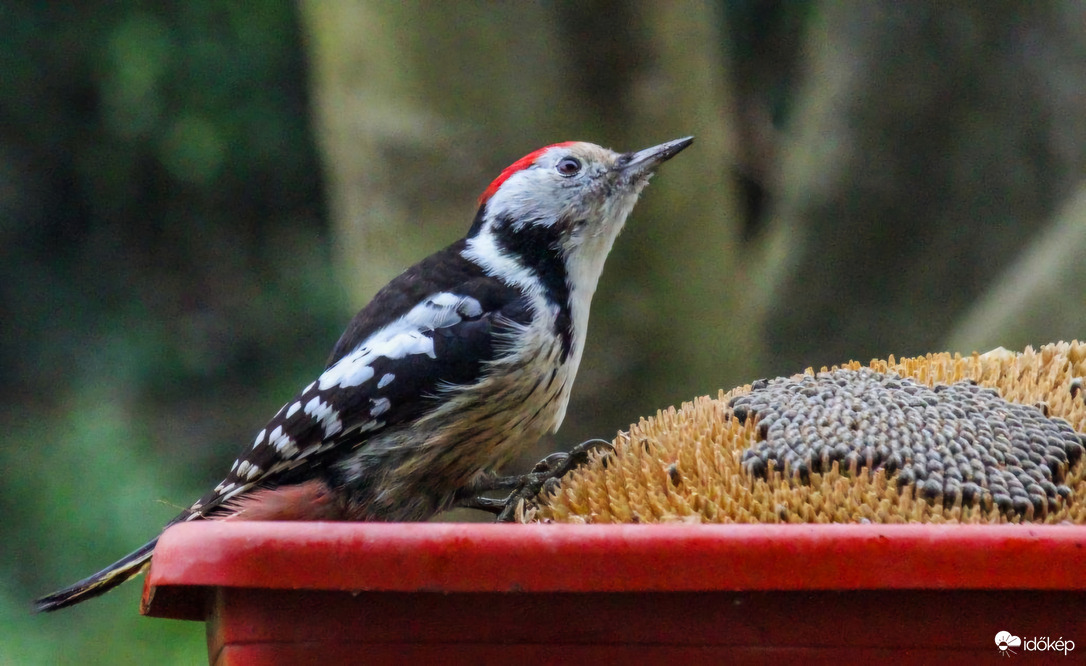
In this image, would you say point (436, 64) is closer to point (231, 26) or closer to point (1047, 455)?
point (231, 26)

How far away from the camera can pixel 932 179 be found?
393 cm

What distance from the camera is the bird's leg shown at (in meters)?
1.71

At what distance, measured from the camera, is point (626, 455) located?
60.2 inches

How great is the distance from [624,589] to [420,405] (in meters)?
0.76

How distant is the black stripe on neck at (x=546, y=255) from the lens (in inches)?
78.6

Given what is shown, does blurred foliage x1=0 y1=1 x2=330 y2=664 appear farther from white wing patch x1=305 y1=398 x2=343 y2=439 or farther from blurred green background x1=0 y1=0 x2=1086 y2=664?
white wing patch x1=305 y1=398 x2=343 y2=439

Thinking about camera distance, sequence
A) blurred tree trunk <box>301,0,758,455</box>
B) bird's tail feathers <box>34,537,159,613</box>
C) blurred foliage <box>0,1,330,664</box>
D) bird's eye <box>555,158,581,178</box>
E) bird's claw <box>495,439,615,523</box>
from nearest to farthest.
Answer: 1. bird's tail feathers <box>34,537,159,613</box>
2. bird's claw <box>495,439,615,523</box>
3. bird's eye <box>555,158,581,178</box>
4. blurred tree trunk <box>301,0,758,455</box>
5. blurred foliage <box>0,1,330,664</box>

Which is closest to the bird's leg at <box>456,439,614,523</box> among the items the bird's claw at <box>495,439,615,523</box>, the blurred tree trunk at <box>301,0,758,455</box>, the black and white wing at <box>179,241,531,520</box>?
the bird's claw at <box>495,439,615,523</box>

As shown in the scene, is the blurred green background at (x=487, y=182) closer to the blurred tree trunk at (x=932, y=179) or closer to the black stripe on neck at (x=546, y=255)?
the blurred tree trunk at (x=932, y=179)

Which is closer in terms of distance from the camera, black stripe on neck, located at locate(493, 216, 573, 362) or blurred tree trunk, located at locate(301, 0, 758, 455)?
black stripe on neck, located at locate(493, 216, 573, 362)

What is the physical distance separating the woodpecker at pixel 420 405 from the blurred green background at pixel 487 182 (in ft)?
4.57

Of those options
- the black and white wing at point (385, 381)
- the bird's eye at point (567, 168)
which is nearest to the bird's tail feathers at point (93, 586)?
the black and white wing at point (385, 381)

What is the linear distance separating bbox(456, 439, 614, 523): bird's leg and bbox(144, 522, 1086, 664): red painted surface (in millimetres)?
507

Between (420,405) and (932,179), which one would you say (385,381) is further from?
(932,179)
